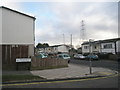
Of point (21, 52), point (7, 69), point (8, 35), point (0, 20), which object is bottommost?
point (7, 69)

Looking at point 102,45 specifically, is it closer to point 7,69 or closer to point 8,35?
point 8,35

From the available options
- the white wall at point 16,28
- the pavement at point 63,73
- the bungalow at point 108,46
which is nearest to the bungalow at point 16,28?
the white wall at point 16,28

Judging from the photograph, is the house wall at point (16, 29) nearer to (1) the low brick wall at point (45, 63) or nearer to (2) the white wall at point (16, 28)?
(2) the white wall at point (16, 28)

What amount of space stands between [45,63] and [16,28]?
10.2 meters

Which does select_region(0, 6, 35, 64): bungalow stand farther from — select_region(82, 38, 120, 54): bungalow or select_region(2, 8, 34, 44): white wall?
select_region(82, 38, 120, 54): bungalow

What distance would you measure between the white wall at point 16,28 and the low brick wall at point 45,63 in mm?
8498

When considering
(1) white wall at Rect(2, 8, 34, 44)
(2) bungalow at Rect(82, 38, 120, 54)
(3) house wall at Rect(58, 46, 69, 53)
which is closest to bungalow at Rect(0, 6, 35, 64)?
(1) white wall at Rect(2, 8, 34, 44)

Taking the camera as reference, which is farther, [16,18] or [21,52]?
[16,18]

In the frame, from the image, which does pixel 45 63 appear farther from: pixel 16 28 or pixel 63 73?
pixel 16 28

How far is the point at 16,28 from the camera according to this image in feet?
84.3

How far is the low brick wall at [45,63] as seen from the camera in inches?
697

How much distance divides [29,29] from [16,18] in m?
2.84

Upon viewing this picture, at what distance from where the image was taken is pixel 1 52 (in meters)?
17.4

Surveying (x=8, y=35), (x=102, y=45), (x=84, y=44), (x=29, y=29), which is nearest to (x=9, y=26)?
(x=8, y=35)
